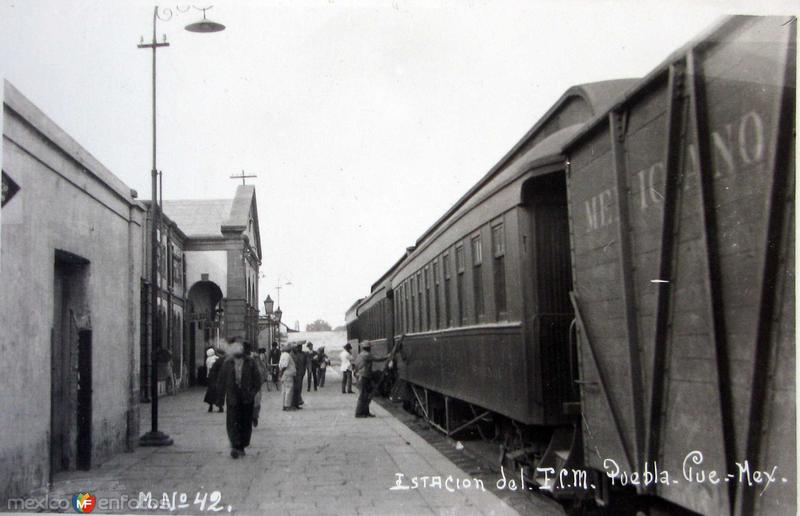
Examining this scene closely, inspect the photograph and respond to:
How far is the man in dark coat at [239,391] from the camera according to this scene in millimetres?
10633

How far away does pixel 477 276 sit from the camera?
915cm

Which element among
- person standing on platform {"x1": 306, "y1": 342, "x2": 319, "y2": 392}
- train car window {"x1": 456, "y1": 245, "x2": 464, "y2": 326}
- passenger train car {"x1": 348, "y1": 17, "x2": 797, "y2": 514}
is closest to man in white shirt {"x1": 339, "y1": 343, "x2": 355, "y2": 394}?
person standing on platform {"x1": 306, "y1": 342, "x2": 319, "y2": 392}

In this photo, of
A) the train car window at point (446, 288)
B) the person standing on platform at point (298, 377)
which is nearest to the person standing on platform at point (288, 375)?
the person standing on platform at point (298, 377)

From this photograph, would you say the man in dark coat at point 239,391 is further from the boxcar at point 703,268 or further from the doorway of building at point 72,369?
the boxcar at point 703,268

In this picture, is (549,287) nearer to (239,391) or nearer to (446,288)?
(446,288)

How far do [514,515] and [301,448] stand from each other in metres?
5.51

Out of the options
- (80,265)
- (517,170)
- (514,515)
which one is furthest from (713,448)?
(80,265)

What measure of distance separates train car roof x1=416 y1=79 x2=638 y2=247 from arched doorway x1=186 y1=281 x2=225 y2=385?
24122 millimetres

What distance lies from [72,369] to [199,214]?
30075mm

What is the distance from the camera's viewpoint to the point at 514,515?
6.47 m

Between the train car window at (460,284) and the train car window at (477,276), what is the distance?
0.68m

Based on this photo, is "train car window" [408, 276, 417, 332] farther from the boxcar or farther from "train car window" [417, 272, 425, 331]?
the boxcar

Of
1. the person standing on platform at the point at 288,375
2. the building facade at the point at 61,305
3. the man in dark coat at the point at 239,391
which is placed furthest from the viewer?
the person standing on platform at the point at 288,375

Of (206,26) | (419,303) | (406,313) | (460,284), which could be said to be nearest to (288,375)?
(406,313)
